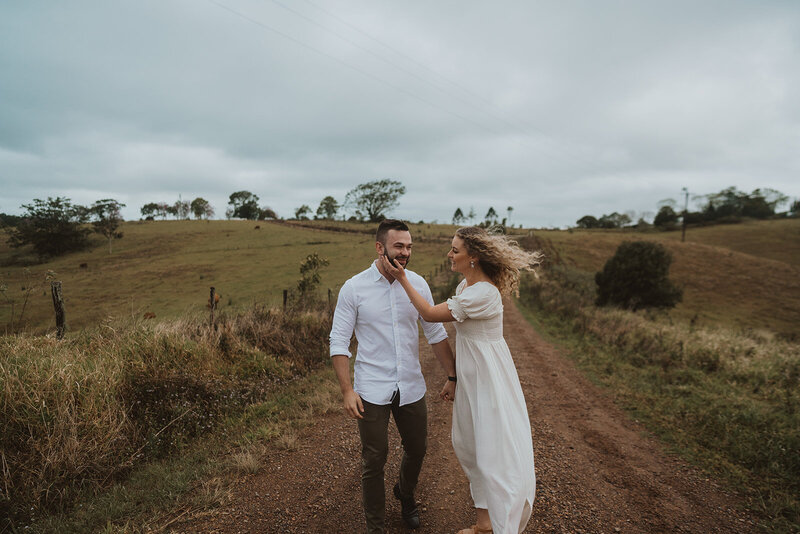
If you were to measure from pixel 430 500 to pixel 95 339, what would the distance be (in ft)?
20.1

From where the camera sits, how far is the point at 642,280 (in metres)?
21.9

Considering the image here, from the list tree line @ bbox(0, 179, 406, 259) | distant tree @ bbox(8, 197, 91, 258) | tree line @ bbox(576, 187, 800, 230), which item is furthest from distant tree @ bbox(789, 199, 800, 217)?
distant tree @ bbox(8, 197, 91, 258)

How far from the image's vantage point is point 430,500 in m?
3.44

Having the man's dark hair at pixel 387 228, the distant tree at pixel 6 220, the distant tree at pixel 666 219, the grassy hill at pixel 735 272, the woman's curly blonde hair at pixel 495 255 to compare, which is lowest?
the grassy hill at pixel 735 272

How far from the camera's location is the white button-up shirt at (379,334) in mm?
2643

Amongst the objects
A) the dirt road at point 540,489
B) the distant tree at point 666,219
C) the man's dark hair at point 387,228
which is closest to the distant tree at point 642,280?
the dirt road at point 540,489

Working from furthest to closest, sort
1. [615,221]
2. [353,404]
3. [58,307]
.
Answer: [615,221], [58,307], [353,404]

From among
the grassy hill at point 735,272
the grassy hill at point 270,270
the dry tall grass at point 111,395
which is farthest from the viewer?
the grassy hill at point 735,272

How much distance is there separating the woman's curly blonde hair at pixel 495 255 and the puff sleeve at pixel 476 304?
0.19 metres

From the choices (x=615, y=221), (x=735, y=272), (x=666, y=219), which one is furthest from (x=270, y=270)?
(x=615, y=221)

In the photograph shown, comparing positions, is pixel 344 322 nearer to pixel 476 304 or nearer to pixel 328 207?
pixel 476 304

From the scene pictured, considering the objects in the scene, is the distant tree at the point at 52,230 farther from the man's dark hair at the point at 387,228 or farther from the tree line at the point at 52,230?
the man's dark hair at the point at 387,228

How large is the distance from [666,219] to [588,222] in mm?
27839

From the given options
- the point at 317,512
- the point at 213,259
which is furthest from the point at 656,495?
the point at 213,259
